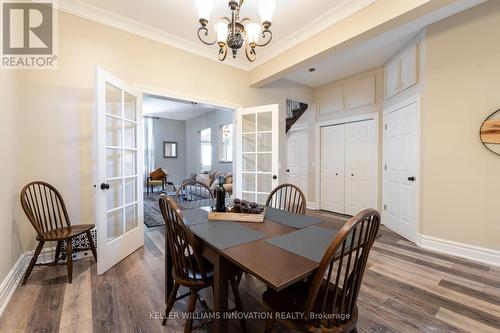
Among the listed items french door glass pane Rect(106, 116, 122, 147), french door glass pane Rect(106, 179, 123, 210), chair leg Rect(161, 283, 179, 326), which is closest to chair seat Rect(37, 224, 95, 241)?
french door glass pane Rect(106, 179, 123, 210)


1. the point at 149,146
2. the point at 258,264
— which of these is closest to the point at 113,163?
the point at 258,264

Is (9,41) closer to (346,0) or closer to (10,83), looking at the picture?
(10,83)

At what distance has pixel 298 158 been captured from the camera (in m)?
5.44

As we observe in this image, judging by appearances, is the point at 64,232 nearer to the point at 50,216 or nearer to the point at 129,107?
the point at 50,216

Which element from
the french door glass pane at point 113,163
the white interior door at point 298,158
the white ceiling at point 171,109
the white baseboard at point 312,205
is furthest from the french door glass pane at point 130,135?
the white baseboard at point 312,205

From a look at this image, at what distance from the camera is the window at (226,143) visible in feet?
20.7

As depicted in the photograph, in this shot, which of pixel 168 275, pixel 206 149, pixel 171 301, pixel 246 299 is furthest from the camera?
pixel 206 149

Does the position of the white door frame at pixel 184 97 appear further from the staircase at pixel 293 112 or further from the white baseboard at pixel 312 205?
the white baseboard at pixel 312 205

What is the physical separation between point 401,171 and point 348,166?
117 cm

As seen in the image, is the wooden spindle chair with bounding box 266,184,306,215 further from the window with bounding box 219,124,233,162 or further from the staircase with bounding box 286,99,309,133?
the window with bounding box 219,124,233,162

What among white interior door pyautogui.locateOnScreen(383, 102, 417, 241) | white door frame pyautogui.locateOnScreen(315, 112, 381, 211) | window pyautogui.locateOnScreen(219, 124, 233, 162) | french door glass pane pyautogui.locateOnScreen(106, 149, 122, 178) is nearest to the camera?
french door glass pane pyautogui.locateOnScreen(106, 149, 122, 178)

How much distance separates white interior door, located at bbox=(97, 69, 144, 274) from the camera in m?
2.09

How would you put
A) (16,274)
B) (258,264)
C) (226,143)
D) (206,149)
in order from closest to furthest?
(258,264) < (16,274) < (226,143) < (206,149)

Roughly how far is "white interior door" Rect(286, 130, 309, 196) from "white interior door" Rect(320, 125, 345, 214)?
435mm
